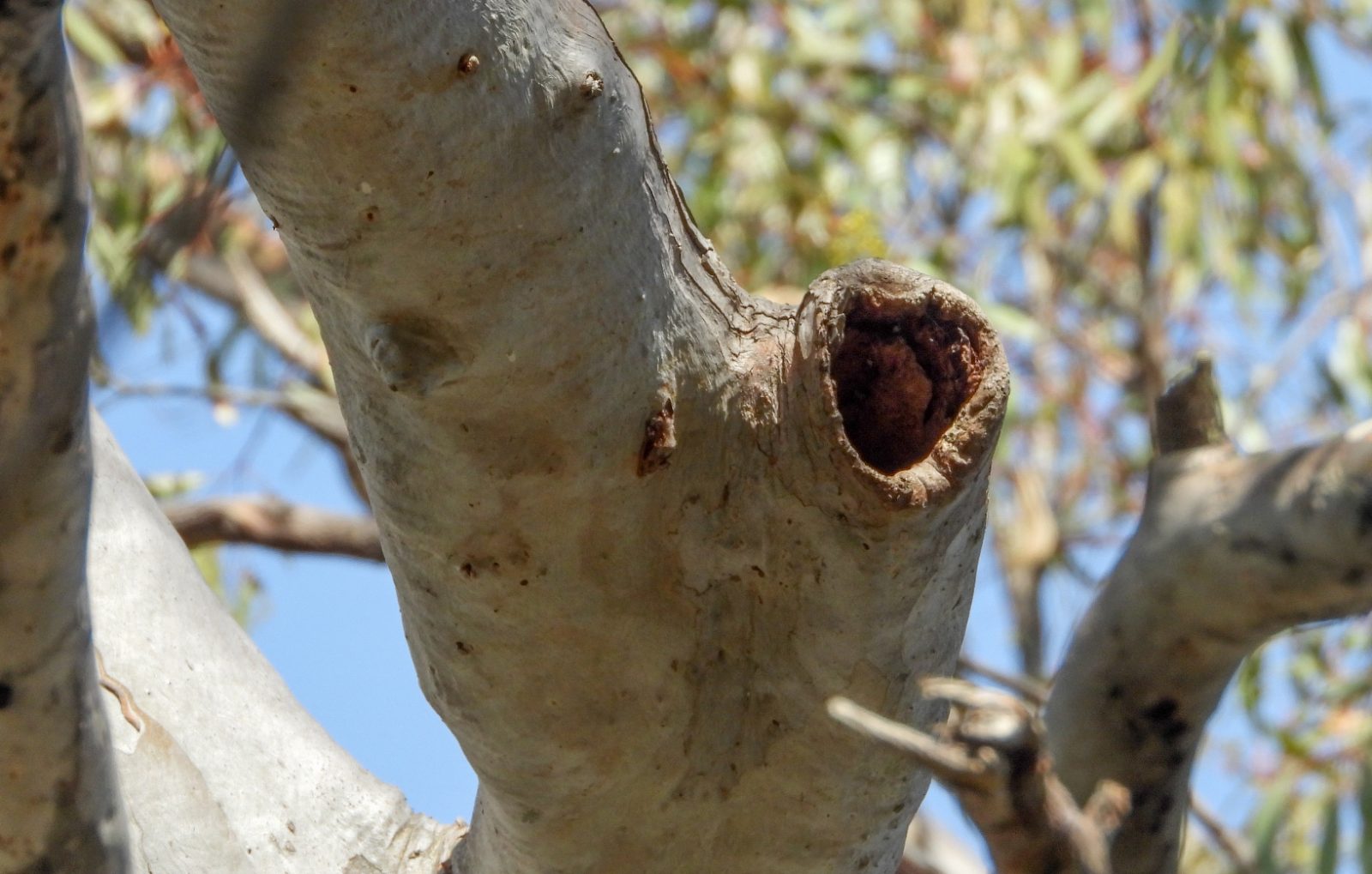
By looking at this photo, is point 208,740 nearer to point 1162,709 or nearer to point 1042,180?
point 1162,709

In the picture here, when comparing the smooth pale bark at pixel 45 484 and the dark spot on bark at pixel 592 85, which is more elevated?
the dark spot on bark at pixel 592 85

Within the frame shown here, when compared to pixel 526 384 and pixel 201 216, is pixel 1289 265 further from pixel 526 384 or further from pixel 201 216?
pixel 201 216

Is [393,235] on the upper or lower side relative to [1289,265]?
lower

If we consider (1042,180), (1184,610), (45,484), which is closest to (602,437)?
(45,484)

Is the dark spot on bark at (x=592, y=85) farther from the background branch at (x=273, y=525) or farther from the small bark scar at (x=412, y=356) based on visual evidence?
the background branch at (x=273, y=525)

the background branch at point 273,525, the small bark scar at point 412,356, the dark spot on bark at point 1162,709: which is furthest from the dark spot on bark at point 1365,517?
the background branch at point 273,525

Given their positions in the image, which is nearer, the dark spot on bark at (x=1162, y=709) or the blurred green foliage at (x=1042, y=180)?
the dark spot on bark at (x=1162, y=709)

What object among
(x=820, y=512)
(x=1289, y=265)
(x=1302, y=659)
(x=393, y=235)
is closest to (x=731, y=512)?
(x=820, y=512)
